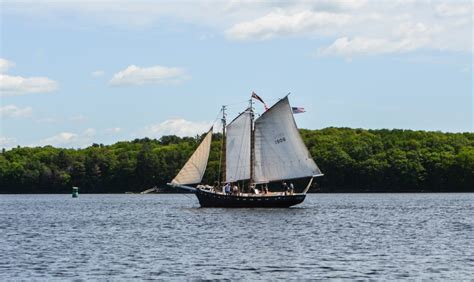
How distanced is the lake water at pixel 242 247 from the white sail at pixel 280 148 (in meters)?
8.34

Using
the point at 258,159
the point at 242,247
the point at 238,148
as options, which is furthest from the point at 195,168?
the point at 242,247

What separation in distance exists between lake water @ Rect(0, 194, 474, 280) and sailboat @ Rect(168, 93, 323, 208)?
27.2ft

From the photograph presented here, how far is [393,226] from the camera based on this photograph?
238 feet

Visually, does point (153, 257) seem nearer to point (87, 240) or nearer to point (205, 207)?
point (87, 240)

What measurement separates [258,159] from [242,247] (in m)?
39.9

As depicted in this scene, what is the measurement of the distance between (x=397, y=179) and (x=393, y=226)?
4762 inches

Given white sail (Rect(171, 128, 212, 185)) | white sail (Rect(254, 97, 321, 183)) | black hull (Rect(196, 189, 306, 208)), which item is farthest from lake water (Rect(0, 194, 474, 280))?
white sail (Rect(171, 128, 212, 185))

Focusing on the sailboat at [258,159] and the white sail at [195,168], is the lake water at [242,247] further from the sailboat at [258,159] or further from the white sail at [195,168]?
the white sail at [195,168]

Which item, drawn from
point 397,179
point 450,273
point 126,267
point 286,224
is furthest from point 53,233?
point 397,179

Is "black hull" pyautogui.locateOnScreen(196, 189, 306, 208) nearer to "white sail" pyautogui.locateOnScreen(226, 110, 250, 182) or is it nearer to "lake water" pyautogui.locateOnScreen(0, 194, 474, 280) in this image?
"white sail" pyautogui.locateOnScreen(226, 110, 250, 182)

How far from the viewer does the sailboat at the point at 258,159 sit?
93.7 meters

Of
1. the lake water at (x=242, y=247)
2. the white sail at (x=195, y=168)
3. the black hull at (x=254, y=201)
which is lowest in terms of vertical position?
the lake water at (x=242, y=247)

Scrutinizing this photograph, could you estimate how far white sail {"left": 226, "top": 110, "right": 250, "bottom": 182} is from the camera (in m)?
96.5

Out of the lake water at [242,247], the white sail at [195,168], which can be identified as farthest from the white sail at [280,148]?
the lake water at [242,247]
